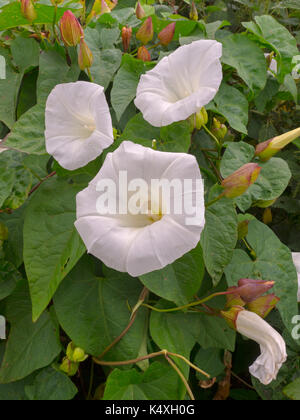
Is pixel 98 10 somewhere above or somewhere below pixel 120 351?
above

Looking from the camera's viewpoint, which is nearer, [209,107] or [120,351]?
[120,351]

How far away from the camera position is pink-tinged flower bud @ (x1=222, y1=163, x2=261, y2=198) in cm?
60

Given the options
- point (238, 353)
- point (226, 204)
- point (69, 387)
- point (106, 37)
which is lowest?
point (238, 353)

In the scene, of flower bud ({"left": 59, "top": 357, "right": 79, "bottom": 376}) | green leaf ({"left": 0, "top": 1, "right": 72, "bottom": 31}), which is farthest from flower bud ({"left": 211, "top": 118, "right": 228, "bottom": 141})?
flower bud ({"left": 59, "top": 357, "right": 79, "bottom": 376})

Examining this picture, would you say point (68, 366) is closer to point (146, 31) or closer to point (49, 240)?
point (49, 240)

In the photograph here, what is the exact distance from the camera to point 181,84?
678mm

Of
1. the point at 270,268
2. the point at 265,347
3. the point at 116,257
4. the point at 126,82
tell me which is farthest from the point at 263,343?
the point at 126,82

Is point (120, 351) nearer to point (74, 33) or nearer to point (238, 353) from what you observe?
point (238, 353)

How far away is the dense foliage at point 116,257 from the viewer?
61 centimetres

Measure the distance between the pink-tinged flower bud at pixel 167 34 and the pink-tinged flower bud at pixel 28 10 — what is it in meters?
0.24
